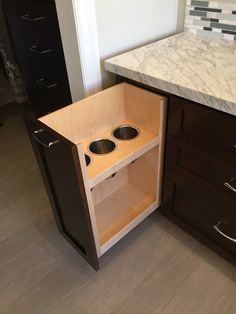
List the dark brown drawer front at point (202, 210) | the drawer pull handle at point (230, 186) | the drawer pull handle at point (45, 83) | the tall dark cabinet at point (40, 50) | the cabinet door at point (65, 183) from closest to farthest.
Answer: the cabinet door at point (65, 183)
the drawer pull handle at point (230, 186)
the dark brown drawer front at point (202, 210)
the tall dark cabinet at point (40, 50)
the drawer pull handle at point (45, 83)

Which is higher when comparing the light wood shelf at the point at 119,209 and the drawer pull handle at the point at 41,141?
the drawer pull handle at the point at 41,141

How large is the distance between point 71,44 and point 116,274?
1044mm

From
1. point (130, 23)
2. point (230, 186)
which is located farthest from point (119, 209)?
point (130, 23)

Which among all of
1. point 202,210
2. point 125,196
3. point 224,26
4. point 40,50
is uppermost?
point 224,26

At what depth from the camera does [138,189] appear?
5.01 feet

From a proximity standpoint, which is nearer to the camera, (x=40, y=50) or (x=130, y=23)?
(x=130, y=23)

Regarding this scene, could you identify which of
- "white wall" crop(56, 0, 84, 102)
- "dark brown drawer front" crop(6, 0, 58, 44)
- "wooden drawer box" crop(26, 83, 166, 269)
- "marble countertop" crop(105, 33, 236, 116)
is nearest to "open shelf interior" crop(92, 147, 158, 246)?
"wooden drawer box" crop(26, 83, 166, 269)

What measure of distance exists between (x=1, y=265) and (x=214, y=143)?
45.3 inches

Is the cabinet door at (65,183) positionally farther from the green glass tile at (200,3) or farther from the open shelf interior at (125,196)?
the green glass tile at (200,3)

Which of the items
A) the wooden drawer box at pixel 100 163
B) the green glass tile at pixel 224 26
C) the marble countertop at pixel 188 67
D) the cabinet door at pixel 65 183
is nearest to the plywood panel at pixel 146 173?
the wooden drawer box at pixel 100 163

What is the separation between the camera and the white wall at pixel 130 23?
115 cm

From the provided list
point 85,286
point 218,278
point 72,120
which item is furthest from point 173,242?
point 72,120

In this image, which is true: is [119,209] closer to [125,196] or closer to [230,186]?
[125,196]

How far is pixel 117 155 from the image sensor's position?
1.13m
